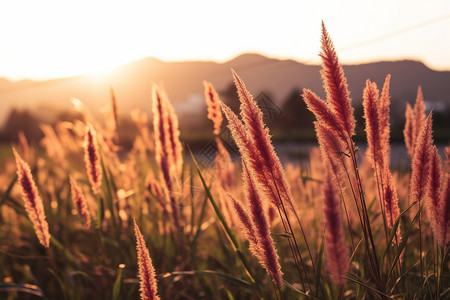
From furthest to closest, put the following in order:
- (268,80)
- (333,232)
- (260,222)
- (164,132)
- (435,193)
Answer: (268,80) → (164,132) → (435,193) → (260,222) → (333,232)

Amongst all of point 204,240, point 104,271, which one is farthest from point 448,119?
point 104,271

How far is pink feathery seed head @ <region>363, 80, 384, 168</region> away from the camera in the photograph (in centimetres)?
94

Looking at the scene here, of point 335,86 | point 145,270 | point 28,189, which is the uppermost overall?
point 335,86

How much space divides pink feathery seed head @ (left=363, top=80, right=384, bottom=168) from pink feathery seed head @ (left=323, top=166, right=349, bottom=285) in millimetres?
310

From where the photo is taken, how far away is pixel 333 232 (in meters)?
0.71

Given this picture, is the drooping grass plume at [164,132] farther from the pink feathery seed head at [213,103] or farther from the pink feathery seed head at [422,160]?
the pink feathery seed head at [422,160]

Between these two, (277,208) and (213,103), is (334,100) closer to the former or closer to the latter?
(277,208)

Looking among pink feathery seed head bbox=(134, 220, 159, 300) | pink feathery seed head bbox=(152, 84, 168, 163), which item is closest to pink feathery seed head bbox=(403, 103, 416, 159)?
pink feathery seed head bbox=(152, 84, 168, 163)

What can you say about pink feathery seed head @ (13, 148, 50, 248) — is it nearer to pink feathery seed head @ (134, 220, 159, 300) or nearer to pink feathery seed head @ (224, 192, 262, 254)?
pink feathery seed head @ (134, 220, 159, 300)

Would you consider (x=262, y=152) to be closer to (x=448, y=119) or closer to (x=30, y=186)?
(x=30, y=186)

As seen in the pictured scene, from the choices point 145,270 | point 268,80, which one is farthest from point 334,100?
point 268,80

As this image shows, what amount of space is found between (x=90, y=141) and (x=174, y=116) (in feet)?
1.02

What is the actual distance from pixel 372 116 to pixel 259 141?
34 cm

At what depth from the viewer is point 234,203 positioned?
0.88 meters
